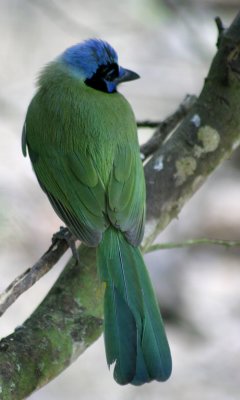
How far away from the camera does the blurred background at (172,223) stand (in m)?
4.76

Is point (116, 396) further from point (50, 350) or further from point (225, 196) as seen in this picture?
point (50, 350)

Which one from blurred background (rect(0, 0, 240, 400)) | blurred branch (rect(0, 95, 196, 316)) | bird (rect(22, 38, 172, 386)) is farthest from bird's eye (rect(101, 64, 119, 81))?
blurred background (rect(0, 0, 240, 400))

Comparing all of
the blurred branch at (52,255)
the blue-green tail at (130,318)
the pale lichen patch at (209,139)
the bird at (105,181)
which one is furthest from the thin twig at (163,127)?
the blue-green tail at (130,318)

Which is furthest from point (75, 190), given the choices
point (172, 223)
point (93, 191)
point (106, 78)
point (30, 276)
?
point (172, 223)

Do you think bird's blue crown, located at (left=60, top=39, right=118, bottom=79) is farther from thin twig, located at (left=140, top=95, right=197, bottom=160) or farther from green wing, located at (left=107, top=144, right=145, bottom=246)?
green wing, located at (left=107, top=144, right=145, bottom=246)

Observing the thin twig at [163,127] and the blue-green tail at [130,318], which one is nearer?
the blue-green tail at [130,318]

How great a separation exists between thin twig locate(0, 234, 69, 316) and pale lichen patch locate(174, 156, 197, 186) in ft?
1.73

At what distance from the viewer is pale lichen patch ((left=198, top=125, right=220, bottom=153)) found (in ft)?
11.2

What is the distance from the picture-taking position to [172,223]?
5.60 m

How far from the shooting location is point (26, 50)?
21.7ft

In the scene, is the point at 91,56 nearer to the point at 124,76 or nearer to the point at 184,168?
the point at 124,76

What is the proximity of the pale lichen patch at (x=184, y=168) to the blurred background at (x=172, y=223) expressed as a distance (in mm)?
666

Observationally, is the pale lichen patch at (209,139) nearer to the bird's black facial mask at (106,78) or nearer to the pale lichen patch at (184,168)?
the pale lichen patch at (184,168)

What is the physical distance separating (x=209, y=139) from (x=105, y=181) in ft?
1.58
